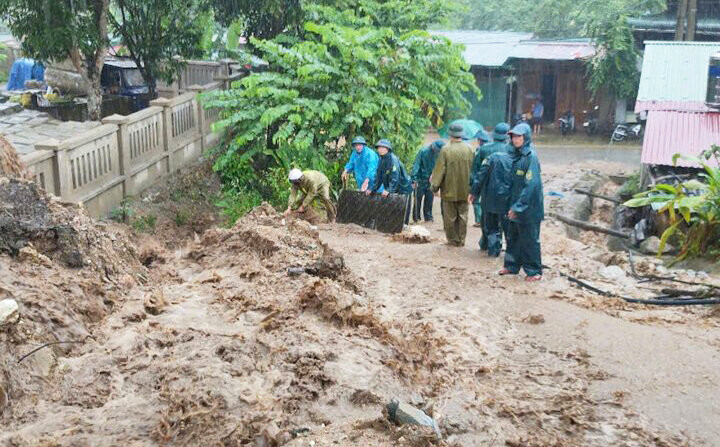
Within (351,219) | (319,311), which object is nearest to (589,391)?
(319,311)

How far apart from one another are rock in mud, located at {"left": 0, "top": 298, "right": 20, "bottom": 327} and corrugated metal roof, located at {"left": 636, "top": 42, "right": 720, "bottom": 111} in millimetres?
16866

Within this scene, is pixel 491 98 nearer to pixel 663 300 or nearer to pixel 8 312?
pixel 663 300

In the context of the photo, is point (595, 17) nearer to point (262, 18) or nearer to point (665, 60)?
point (665, 60)

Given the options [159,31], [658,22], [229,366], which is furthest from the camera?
[658,22]

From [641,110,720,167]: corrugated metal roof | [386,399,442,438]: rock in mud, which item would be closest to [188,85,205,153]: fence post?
[641,110,720,167]: corrugated metal roof

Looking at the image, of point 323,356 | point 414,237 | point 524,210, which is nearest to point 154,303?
point 323,356

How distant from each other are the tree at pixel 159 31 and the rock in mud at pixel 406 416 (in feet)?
43.0

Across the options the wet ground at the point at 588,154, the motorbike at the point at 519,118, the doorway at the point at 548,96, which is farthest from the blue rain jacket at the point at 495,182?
the doorway at the point at 548,96

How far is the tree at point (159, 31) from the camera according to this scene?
655 inches

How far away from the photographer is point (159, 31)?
55.9 feet

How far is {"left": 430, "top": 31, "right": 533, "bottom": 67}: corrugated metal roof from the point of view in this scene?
2691 centimetres

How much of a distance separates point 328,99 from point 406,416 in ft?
30.7

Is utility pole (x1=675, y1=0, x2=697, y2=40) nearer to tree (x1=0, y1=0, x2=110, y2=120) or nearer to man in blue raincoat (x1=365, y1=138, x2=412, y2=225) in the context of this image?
man in blue raincoat (x1=365, y1=138, x2=412, y2=225)

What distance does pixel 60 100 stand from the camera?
63.7ft
